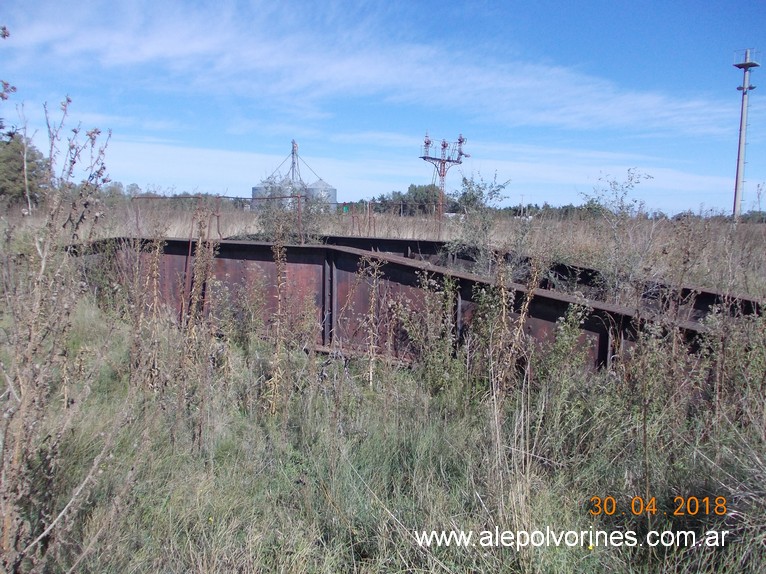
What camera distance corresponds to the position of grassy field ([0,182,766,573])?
2.60 metres

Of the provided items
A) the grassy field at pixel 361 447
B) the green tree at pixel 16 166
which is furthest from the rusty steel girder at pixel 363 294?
the green tree at pixel 16 166

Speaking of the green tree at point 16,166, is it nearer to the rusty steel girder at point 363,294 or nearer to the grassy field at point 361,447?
the grassy field at point 361,447

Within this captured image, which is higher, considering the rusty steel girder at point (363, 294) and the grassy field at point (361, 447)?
the rusty steel girder at point (363, 294)

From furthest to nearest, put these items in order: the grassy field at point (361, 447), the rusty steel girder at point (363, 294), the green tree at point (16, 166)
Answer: the rusty steel girder at point (363, 294), the green tree at point (16, 166), the grassy field at point (361, 447)

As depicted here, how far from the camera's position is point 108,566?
8.55 feet

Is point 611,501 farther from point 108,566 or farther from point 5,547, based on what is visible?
point 5,547

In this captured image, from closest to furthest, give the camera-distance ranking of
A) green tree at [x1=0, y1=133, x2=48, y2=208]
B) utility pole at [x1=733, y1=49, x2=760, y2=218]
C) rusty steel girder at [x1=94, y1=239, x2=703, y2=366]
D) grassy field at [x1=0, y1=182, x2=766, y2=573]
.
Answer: grassy field at [x1=0, y1=182, x2=766, y2=573]
green tree at [x1=0, y1=133, x2=48, y2=208]
rusty steel girder at [x1=94, y1=239, x2=703, y2=366]
utility pole at [x1=733, y1=49, x2=760, y2=218]

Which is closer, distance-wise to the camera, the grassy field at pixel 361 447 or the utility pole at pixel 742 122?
the grassy field at pixel 361 447

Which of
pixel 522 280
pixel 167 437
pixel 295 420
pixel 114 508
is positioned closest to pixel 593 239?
pixel 522 280

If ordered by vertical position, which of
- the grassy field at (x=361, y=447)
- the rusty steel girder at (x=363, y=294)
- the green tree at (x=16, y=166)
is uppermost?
the green tree at (x=16, y=166)

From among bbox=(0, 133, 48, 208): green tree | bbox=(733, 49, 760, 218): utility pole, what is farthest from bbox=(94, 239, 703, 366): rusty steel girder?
bbox=(733, 49, 760, 218): utility pole

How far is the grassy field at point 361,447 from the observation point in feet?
8.52

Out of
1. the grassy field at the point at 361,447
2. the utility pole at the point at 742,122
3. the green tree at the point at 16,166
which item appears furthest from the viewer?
the utility pole at the point at 742,122

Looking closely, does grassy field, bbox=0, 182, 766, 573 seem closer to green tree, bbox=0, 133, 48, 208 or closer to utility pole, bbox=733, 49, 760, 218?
green tree, bbox=0, 133, 48, 208
